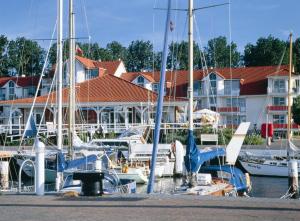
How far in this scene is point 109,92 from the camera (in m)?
59.2

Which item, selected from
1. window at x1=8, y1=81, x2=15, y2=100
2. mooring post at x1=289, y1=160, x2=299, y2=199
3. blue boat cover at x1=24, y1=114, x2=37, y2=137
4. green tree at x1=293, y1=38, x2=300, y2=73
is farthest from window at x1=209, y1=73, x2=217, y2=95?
mooring post at x1=289, y1=160, x2=299, y2=199

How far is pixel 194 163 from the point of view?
2045 cm

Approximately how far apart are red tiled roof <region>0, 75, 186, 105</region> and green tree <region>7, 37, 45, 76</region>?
51.3m

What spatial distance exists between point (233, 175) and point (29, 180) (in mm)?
13711

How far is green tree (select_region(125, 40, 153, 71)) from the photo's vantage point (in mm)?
132125

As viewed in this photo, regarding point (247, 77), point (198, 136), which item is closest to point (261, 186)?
point (198, 136)

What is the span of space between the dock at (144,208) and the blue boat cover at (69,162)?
27.9 feet

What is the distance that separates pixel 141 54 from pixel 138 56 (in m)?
1.19

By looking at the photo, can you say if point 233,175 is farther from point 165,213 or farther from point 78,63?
point 78,63

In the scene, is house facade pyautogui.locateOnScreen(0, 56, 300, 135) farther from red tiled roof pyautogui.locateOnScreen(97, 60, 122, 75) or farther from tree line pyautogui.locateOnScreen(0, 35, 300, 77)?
tree line pyautogui.locateOnScreen(0, 35, 300, 77)

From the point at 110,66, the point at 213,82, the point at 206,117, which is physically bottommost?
the point at 206,117

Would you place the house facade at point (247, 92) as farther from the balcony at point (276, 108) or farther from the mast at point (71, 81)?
the mast at point (71, 81)

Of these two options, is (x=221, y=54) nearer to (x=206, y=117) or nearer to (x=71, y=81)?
(x=206, y=117)

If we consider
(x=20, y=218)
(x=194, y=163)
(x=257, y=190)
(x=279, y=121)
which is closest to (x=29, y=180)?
(x=257, y=190)
